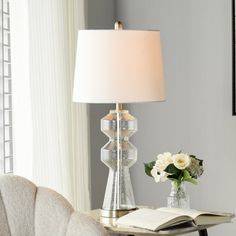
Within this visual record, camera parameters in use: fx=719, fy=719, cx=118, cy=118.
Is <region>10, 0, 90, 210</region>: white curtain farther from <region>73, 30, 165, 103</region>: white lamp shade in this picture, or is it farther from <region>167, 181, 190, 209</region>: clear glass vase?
<region>167, 181, 190, 209</region>: clear glass vase

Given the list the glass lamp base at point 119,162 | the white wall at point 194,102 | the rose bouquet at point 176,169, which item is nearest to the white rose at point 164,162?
the rose bouquet at point 176,169

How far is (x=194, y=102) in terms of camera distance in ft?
14.3

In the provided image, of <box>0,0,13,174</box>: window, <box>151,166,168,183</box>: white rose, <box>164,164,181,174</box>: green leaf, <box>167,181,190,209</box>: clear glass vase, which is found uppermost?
<box>0,0,13,174</box>: window

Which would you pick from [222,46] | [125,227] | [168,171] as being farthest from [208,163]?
[125,227]

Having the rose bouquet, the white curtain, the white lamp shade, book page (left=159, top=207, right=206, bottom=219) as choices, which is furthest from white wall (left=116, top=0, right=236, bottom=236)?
the white lamp shade

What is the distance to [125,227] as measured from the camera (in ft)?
10.2

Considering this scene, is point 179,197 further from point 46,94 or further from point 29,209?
point 46,94

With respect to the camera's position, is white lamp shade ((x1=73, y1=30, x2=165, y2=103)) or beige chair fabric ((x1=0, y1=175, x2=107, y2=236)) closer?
beige chair fabric ((x1=0, y1=175, x2=107, y2=236))

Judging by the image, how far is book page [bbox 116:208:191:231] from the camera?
3.03 m

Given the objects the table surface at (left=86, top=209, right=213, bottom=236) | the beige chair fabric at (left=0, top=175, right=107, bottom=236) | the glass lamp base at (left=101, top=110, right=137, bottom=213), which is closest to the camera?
the beige chair fabric at (left=0, top=175, right=107, bottom=236)

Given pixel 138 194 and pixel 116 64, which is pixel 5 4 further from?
pixel 138 194

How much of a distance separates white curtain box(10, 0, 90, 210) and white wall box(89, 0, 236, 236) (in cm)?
44

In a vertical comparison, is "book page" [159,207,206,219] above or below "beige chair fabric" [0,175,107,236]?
below

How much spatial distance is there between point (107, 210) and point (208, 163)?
121 cm
